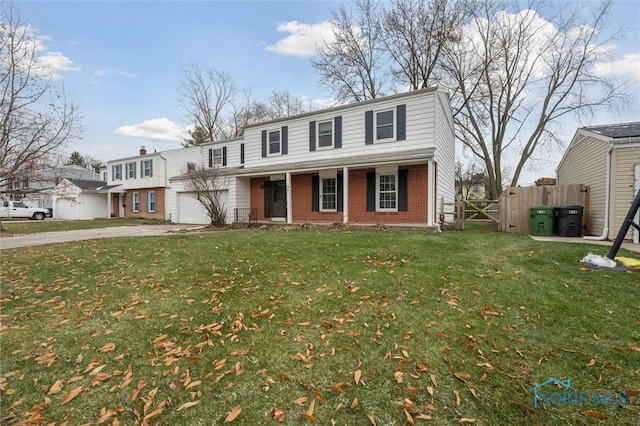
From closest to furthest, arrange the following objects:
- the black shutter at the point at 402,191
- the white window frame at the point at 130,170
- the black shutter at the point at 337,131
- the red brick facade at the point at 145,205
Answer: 1. the black shutter at the point at 402,191
2. the black shutter at the point at 337,131
3. the red brick facade at the point at 145,205
4. the white window frame at the point at 130,170

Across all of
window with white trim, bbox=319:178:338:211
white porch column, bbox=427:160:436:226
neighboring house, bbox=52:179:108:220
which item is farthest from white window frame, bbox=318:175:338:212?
neighboring house, bbox=52:179:108:220

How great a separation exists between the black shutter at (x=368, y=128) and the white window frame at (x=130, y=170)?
22809 millimetres

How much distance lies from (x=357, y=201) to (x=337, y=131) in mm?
3392

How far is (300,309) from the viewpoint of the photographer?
4109 millimetres

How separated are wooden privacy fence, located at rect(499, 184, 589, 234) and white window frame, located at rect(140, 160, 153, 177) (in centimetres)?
2562

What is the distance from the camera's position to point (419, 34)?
837 inches

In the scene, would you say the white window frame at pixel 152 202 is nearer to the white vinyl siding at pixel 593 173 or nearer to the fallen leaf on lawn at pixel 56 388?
the fallen leaf on lawn at pixel 56 388

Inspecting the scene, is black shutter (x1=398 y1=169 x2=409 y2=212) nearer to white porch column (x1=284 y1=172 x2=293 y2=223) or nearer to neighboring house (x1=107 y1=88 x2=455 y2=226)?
neighboring house (x1=107 y1=88 x2=455 y2=226)

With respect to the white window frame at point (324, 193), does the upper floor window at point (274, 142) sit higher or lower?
higher

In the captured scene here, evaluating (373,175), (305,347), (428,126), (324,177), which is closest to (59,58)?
(324,177)

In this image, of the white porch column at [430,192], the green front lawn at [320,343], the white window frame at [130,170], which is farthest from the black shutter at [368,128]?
the white window frame at [130,170]

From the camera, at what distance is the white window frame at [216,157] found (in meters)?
19.8

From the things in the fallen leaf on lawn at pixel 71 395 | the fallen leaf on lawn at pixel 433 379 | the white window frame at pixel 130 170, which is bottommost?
the fallen leaf on lawn at pixel 71 395

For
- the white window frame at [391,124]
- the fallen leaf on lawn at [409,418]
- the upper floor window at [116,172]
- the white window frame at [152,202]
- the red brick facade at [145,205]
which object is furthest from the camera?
the upper floor window at [116,172]
